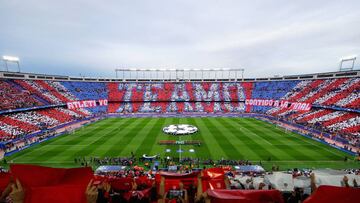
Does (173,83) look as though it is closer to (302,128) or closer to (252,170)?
(302,128)

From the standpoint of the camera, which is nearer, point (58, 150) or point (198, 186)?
point (198, 186)

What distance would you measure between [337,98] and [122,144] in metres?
59.9

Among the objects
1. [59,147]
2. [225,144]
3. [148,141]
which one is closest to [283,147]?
[225,144]

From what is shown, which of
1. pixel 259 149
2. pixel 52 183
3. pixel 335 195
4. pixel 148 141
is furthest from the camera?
pixel 148 141

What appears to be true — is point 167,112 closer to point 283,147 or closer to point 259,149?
point 259,149

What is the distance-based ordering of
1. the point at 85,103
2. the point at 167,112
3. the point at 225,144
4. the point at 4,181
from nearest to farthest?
the point at 4,181
the point at 225,144
the point at 85,103
the point at 167,112

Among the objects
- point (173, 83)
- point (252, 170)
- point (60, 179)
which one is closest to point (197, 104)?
point (173, 83)

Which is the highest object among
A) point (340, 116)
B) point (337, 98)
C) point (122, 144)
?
point (337, 98)

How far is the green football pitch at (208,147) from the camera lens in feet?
105

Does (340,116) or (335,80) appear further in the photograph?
(335,80)

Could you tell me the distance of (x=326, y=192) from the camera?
4445mm

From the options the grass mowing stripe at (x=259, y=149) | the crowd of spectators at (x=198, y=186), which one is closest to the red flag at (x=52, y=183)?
the crowd of spectators at (x=198, y=186)

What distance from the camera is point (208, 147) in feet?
125

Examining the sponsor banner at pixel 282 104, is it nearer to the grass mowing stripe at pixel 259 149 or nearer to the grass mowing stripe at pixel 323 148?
the grass mowing stripe at pixel 323 148
